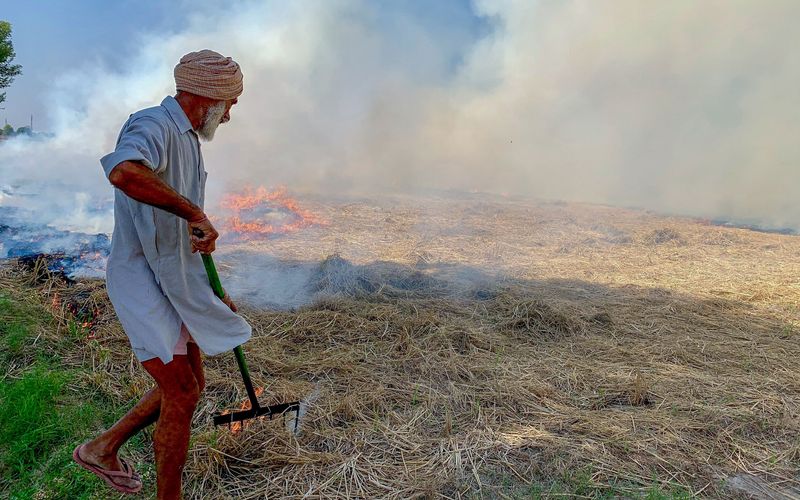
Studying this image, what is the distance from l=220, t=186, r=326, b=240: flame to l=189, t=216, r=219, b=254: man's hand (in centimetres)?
658

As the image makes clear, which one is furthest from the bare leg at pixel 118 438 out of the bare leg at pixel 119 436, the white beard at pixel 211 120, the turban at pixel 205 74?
the turban at pixel 205 74

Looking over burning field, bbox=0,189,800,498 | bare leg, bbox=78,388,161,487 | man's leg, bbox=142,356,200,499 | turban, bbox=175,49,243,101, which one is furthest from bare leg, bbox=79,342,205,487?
turban, bbox=175,49,243,101

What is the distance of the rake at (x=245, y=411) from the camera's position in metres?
2.10

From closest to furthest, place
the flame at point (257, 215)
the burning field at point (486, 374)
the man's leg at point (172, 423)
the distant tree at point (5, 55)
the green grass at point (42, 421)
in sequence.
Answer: the man's leg at point (172, 423), the green grass at point (42, 421), the burning field at point (486, 374), the flame at point (257, 215), the distant tree at point (5, 55)

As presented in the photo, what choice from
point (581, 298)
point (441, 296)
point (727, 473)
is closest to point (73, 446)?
point (727, 473)

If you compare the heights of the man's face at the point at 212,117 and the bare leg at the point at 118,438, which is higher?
the man's face at the point at 212,117

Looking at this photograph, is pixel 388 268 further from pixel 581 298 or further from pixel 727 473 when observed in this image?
pixel 727 473

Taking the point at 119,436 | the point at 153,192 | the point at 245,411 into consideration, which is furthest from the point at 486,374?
the point at 153,192

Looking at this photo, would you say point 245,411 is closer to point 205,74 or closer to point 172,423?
point 172,423

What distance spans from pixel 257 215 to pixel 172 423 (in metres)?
8.24

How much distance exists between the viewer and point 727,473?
2.53 meters

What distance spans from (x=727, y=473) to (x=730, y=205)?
16.5m

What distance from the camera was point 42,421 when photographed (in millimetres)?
2547

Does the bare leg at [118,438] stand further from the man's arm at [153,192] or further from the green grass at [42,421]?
the man's arm at [153,192]
